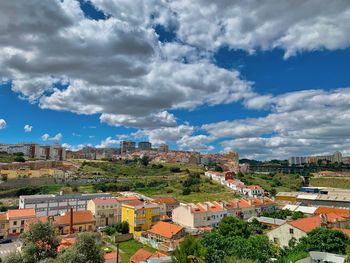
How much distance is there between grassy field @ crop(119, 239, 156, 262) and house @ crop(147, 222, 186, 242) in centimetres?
184

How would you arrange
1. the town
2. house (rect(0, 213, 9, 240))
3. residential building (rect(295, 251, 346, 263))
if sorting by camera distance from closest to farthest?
residential building (rect(295, 251, 346, 263)), the town, house (rect(0, 213, 9, 240))

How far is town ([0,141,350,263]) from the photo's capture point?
1109 inches

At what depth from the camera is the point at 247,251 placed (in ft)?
81.8

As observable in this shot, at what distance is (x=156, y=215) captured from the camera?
47.3 meters

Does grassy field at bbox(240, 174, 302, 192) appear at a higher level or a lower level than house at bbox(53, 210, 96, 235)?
higher

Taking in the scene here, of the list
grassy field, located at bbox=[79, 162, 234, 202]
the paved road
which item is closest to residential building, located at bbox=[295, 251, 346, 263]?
the paved road

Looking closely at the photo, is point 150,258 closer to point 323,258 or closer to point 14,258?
point 14,258

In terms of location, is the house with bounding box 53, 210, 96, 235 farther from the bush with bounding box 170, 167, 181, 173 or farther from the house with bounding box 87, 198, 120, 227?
the bush with bounding box 170, 167, 181, 173

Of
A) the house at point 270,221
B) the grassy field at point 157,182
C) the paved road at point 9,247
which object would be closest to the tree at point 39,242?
the paved road at point 9,247

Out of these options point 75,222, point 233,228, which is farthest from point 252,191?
point 75,222

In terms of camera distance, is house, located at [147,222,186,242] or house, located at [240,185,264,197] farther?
house, located at [240,185,264,197]

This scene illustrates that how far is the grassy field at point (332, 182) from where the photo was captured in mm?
92387

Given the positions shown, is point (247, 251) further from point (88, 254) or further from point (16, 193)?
point (16, 193)

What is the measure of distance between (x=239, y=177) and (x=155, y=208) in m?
55.2
